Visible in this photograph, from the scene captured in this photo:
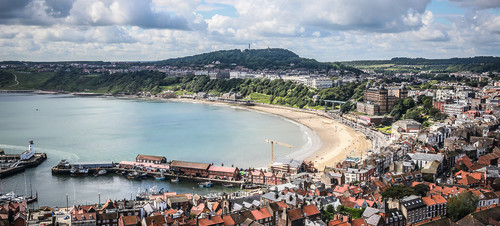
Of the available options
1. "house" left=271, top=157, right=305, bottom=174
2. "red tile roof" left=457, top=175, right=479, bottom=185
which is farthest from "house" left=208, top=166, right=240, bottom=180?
"red tile roof" left=457, top=175, right=479, bottom=185

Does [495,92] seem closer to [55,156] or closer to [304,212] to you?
[304,212]

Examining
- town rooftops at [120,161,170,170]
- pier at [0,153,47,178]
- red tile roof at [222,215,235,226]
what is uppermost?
red tile roof at [222,215,235,226]

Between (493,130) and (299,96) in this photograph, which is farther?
(299,96)

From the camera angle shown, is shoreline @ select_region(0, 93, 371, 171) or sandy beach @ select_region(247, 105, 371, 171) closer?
sandy beach @ select_region(247, 105, 371, 171)

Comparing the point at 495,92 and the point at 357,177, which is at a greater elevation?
the point at 495,92

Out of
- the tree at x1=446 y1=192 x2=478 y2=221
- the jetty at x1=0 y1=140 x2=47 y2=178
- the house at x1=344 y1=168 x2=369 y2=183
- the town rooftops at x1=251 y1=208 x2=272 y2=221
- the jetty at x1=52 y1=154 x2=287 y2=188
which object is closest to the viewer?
the town rooftops at x1=251 y1=208 x2=272 y2=221

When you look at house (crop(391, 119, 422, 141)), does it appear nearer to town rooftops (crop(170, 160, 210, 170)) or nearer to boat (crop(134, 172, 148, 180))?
town rooftops (crop(170, 160, 210, 170))

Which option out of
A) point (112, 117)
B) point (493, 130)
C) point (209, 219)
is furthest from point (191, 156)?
point (112, 117)

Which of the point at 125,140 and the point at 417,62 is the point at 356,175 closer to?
the point at 125,140
